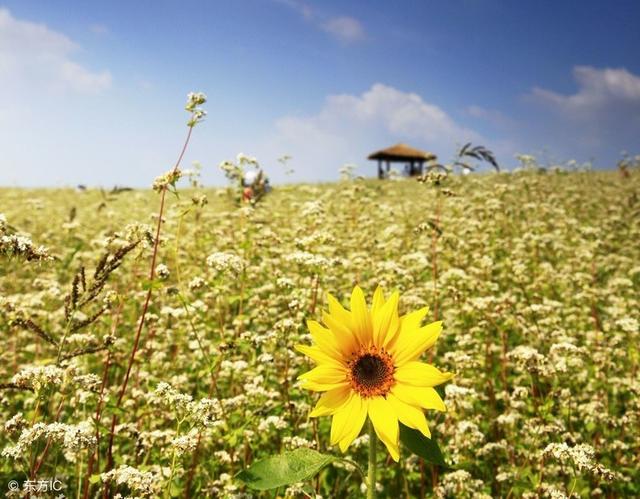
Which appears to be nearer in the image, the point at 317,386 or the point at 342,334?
the point at 317,386

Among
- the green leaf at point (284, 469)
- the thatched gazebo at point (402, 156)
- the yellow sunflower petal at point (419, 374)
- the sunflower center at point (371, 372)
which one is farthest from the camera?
the thatched gazebo at point (402, 156)

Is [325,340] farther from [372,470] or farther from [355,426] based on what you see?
[372,470]

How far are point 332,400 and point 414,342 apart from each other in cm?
35

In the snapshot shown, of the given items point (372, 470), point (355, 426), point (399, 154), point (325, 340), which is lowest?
point (372, 470)

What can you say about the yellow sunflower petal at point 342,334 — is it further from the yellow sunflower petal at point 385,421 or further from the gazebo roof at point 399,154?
the gazebo roof at point 399,154

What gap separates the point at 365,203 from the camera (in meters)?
9.35

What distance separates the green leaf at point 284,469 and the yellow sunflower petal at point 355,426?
3.0 inches

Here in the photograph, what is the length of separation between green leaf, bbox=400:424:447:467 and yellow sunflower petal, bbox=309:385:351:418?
0.23 metres

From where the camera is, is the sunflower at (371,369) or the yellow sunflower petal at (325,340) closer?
the sunflower at (371,369)

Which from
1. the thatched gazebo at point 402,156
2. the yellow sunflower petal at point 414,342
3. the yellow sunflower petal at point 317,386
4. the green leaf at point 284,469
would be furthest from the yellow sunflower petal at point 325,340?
the thatched gazebo at point 402,156

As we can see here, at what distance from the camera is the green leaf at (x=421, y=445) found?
1.46 m

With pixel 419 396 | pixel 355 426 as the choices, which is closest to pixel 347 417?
pixel 355 426

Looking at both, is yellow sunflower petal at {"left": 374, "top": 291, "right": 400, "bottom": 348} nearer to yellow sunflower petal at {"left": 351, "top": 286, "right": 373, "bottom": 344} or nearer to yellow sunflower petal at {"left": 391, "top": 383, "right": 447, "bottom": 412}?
yellow sunflower petal at {"left": 351, "top": 286, "right": 373, "bottom": 344}

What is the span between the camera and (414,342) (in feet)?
5.46
